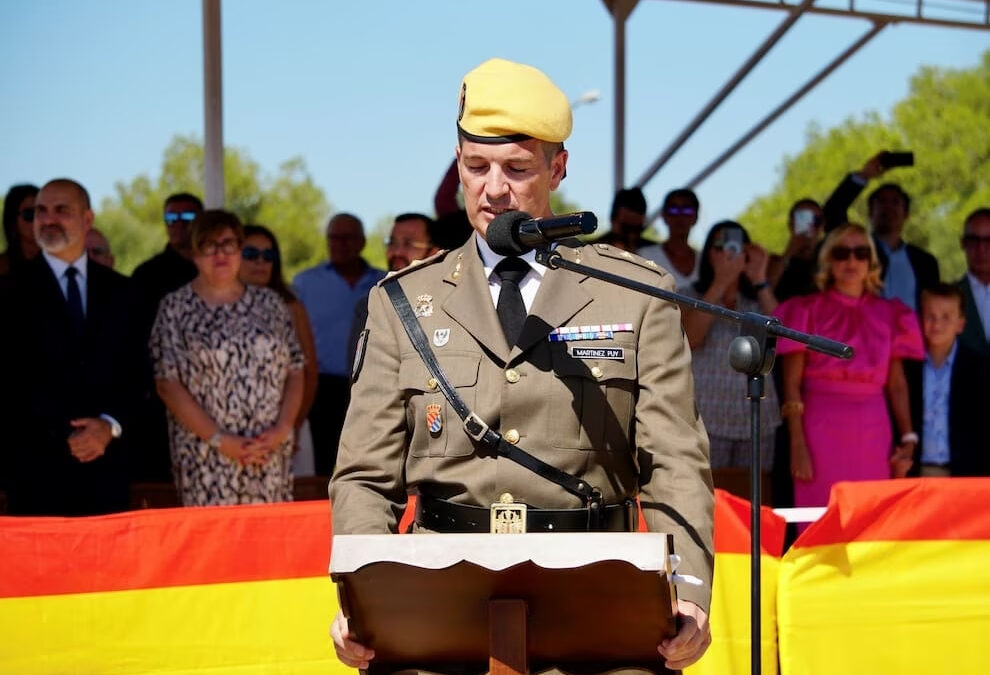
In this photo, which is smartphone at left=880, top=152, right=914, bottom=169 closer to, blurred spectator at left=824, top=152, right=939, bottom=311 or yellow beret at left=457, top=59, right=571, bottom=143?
blurred spectator at left=824, top=152, right=939, bottom=311

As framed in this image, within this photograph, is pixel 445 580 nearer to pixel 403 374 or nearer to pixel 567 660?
pixel 567 660

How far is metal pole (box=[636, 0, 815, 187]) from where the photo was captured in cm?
936

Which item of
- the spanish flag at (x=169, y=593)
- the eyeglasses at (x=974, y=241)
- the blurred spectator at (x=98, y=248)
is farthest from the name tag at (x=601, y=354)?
the blurred spectator at (x=98, y=248)

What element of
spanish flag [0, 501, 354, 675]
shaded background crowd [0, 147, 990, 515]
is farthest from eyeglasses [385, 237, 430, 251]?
spanish flag [0, 501, 354, 675]

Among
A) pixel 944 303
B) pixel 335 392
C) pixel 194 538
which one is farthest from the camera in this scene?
pixel 335 392

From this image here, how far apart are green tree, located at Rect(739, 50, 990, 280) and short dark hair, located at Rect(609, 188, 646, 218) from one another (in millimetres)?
41217

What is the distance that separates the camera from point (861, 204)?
149 ft

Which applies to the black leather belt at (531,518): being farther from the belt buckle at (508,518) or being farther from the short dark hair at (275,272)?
the short dark hair at (275,272)

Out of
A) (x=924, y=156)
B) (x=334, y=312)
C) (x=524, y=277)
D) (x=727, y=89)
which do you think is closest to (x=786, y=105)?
(x=727, y=89)

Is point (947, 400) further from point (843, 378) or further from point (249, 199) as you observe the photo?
point (249, 199)

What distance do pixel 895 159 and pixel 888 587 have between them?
490cm

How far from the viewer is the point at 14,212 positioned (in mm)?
7035

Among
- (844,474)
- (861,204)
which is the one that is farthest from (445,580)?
(861,204)

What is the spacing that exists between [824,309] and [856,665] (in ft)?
8.80
